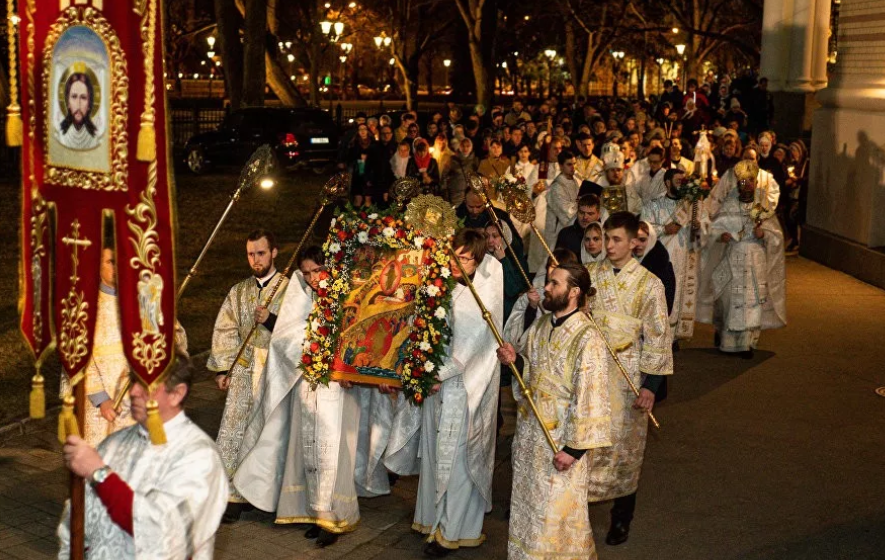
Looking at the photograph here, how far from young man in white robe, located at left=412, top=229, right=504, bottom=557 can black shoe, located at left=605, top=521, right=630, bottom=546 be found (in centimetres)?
77

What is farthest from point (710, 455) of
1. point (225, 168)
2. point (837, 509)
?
point (225, 168)

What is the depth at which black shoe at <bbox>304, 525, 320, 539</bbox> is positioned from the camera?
27.2 feet

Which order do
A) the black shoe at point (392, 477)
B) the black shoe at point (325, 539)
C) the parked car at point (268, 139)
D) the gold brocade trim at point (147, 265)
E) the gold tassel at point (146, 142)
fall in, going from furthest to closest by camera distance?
the parked car at point (268, 139), the black shoe at point (392, 477), the black shoe at point (325, 539), the gold brocade trim at point (147, 265), the gold tassel at point (146, 142)

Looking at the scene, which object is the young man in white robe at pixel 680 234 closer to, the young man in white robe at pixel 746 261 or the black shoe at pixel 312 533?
the young man in white robe at pixel 746 261

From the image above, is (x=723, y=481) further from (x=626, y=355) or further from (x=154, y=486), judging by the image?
(x=154, y=486)

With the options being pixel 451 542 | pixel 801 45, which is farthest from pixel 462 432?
A: pixel 801 45

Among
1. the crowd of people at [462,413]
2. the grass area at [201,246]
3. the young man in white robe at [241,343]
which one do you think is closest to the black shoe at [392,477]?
the crowd of people at [462,413]

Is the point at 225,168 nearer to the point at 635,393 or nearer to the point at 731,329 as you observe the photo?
the point at 731,329

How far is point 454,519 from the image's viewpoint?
8.05m

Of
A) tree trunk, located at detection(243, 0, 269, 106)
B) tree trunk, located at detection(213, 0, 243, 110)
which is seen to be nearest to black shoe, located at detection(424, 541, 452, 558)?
tree trunk, located at detection(243, 0, 269, 106)

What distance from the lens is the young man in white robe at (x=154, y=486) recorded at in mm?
4754

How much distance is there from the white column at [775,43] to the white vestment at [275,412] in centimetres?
2316

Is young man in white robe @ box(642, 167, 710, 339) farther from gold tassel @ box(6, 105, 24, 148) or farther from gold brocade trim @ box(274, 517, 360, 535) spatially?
gold tassel @ box(6, 105, 24, 148)

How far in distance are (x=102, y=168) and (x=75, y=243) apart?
0.30 metres
